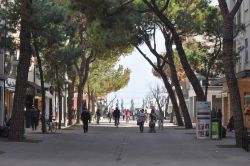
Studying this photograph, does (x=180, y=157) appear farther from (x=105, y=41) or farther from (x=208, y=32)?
(x=105, y=41)

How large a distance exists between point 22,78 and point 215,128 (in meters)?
9.63

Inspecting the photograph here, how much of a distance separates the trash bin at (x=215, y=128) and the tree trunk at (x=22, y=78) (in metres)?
9.27

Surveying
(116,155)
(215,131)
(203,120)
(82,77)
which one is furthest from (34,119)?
(116,155)

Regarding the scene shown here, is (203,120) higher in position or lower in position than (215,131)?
higher

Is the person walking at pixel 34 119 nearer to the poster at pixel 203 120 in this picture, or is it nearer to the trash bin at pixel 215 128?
the poster at pixel 203 120

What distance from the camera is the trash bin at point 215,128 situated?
29.5m

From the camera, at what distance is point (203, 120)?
29.7 meters

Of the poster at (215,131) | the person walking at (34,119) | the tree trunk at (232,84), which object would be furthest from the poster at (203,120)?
the person walking at (34,119)

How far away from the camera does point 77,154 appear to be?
803 inches

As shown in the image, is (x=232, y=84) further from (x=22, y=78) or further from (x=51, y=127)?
(x=51, y=127)

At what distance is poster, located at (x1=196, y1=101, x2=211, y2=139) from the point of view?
2958 cm

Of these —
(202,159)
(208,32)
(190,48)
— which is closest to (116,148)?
(202,159)

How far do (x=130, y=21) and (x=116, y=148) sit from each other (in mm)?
8555

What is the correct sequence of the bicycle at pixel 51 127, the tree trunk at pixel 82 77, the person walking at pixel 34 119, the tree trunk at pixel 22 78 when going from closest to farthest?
the tree trunk at pixel 22 78 → the bicycle at pixel 51 127 → the person walking at pixel 34 119 → the tree trunk at pixel 82 77
